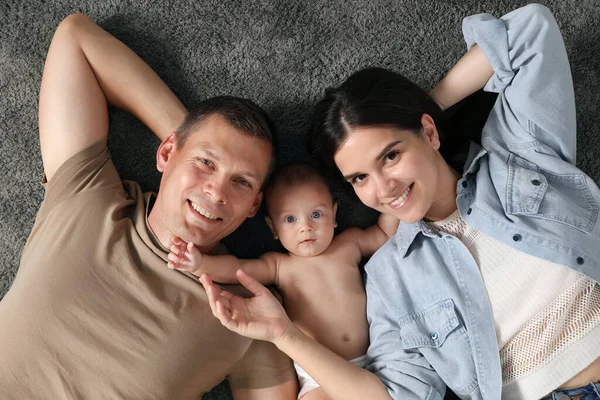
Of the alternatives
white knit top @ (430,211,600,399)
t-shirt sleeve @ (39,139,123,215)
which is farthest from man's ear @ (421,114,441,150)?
t-shirt sleeve @ (39,139,123,215)

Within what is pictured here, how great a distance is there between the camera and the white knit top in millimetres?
1632

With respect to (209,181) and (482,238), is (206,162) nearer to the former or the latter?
(209,181)

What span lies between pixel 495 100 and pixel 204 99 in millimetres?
1122

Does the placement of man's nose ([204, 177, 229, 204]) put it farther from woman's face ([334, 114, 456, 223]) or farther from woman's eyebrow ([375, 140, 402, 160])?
woman's eyebrow ([375, 140, 402, 160])

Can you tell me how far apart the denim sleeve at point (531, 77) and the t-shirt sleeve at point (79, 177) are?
1361mm

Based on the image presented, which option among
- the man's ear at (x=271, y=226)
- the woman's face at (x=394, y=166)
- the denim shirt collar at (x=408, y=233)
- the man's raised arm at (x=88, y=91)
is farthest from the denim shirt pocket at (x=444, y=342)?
the man's raised arm at (x=88, y=91)

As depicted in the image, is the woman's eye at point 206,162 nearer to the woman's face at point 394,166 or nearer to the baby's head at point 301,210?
the baby's head at point 301,210

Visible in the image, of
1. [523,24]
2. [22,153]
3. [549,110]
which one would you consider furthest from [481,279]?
[22,153]

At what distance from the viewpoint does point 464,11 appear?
206 centimetres

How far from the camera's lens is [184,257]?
5.47 ft

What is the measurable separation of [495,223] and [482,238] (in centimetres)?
8

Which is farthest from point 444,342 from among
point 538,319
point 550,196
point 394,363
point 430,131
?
point 430,131

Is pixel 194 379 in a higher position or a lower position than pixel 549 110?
lower

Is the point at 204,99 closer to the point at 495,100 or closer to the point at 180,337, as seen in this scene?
the point at 180,337
